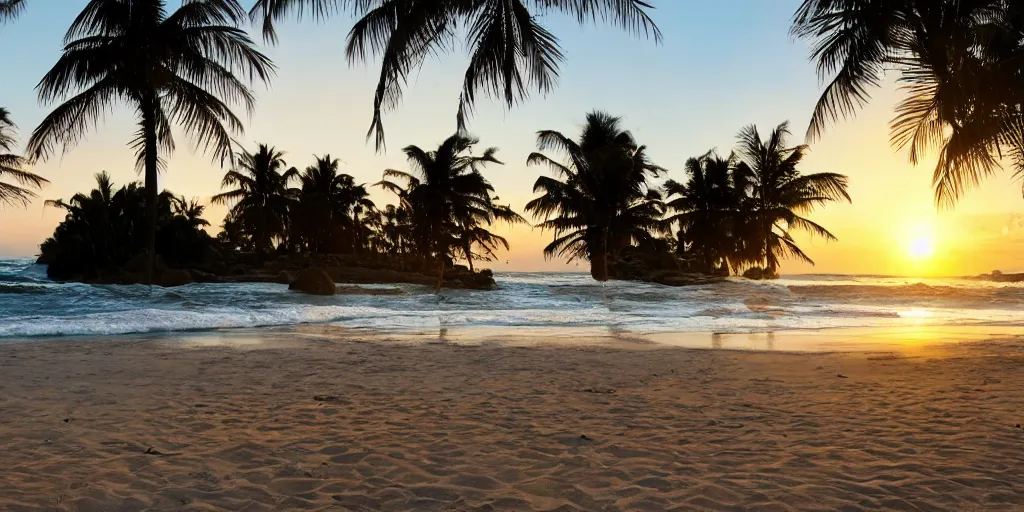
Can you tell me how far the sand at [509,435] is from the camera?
9.14ft

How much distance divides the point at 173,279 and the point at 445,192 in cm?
1367

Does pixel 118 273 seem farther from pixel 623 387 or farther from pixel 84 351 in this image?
Answer: pixel 623 387

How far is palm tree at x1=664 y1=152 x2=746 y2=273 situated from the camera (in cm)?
3362

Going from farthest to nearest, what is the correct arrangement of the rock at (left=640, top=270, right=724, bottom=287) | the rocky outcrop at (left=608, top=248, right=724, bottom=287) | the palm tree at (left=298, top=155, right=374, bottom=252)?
the palm tree at (left=298, top=155, right=374, bottom=252)
the rocky outcrop at (left=608, top=248, right=724, bottom=287)
the rock at (left=640, top=270, right=724, bottom=287)

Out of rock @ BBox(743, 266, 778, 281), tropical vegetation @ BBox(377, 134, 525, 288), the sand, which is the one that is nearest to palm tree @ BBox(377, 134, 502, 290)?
tropical vegetation @ BBox(377, 134, 525, 288)

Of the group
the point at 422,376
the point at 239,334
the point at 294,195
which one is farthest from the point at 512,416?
the point at 294,195

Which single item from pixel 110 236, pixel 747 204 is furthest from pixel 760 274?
pixel 110 236

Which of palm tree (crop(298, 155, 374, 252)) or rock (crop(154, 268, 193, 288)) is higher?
palm tree (crop(298, 155, 374, 252))

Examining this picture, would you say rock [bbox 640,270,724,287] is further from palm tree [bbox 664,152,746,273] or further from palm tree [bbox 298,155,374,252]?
palm tree [bbox 298,155,374,252]

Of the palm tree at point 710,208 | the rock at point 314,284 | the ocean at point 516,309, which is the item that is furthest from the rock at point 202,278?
the palm tree at point 710,208

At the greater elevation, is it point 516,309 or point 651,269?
point 651,269

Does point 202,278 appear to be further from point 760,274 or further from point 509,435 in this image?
point 760,274

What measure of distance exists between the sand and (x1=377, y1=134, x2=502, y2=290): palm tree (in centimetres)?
2584

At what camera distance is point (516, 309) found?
16.7 meters
